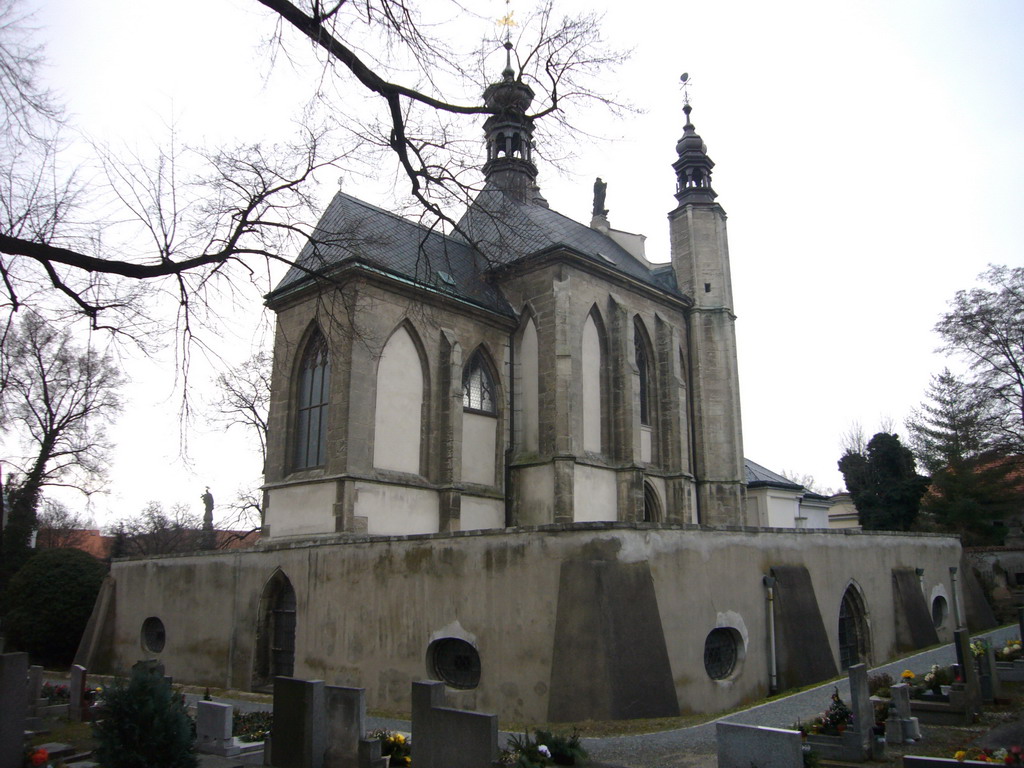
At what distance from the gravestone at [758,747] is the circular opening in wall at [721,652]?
630cm

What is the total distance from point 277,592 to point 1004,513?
32.0 meters

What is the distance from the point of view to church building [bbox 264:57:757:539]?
19.8 meters

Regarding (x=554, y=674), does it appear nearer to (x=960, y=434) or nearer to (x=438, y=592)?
(x=438, y=592)

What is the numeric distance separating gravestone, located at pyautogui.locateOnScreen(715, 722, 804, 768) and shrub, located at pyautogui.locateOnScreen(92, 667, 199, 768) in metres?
5.31

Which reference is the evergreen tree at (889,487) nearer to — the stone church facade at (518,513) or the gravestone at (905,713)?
the stone church facade at (518,513)

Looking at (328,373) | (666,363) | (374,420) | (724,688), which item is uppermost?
(666,363)

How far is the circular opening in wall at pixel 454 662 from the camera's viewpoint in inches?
531

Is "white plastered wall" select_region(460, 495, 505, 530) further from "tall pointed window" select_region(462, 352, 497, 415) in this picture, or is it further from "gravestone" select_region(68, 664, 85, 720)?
"gravestone" select_region(68, 664, 85, 720)

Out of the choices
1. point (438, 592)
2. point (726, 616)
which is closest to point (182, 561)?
point (438, 592)

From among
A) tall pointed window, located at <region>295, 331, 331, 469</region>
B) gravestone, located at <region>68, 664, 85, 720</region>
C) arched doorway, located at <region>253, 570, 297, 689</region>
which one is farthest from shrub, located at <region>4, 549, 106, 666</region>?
gravestone, located at <region>68, 664, 85, 720</region>

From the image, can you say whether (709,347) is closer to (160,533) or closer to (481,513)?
(481,513)

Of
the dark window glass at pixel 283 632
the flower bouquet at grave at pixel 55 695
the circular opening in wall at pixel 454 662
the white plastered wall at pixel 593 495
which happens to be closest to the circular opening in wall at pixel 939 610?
the white plastered wall at pixel 593 495

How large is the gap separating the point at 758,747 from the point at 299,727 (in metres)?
5.04

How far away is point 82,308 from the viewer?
10125 millimetres
